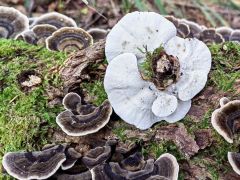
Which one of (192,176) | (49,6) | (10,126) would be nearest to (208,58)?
(192,176)

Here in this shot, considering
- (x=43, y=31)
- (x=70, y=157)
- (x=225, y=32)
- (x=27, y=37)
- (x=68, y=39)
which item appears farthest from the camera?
(x=225, y=32)

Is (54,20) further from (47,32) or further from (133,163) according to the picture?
(133,163)

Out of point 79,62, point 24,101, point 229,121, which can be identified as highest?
point 229,121

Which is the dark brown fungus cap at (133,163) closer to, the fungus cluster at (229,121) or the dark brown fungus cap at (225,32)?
the fungus cluster at (229,121)

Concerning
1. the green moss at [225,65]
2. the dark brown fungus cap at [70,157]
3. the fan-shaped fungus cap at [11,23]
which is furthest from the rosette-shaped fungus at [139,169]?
the fan-shaped fungus cap at [11,23]

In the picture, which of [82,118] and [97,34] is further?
[97,34]

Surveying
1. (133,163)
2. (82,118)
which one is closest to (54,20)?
(82,118)

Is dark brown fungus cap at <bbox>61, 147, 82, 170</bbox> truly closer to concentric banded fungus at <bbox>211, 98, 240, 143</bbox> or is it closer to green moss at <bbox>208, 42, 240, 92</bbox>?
concentric banded fungus at <bbox>211, 98, 240, 143</bbox>
